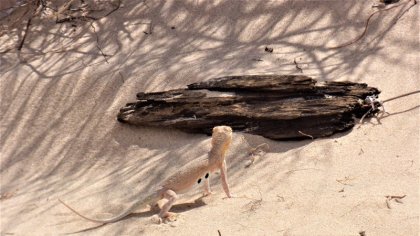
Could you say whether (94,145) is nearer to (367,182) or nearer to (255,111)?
(255,111)

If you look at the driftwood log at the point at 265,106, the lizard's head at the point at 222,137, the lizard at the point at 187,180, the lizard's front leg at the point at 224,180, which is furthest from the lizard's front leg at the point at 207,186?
the driftwood log at the point at 265,106

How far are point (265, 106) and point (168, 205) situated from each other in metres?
1.39

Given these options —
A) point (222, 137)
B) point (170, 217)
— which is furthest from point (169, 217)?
point (222, 137)

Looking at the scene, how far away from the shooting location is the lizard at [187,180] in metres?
4.10

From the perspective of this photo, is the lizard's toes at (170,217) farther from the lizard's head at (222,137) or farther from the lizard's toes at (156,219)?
the lizard's head at (222,137)

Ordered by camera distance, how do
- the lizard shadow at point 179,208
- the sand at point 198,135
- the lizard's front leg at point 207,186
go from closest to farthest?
the sand at point 198,135 < the lizard shadow at point 179,208 < the lizard's front leg at point 207,186

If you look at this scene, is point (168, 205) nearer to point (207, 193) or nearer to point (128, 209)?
point (128, 209)

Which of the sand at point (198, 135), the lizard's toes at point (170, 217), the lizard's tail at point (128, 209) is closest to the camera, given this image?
the sand at point (198, 135)

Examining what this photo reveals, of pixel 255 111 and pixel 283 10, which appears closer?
pixel 255 111

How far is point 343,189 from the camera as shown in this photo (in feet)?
12.8

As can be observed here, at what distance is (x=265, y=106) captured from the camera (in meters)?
4.95

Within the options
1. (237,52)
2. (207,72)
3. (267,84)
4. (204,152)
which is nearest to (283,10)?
(237,52)

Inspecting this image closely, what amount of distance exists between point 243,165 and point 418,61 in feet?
7.41

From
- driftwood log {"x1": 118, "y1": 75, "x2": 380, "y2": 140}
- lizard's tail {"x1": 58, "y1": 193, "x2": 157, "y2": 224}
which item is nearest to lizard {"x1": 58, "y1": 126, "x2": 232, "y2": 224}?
lizard's tail {"x1": 58, "y1": 193, "x2": 157, "y2": 224}
